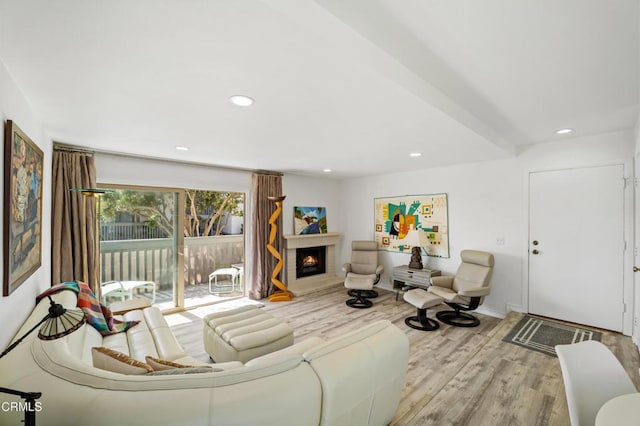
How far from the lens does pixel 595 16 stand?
1.28 metres

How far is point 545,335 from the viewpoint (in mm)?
3053

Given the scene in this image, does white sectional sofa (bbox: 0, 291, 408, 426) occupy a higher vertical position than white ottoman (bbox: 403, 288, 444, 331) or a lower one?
higher

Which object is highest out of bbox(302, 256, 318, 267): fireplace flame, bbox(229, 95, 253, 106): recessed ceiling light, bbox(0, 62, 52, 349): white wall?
bbox(229, 95, 253, 106): recessed ceiling light

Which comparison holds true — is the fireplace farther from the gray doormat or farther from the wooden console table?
the gray doormat

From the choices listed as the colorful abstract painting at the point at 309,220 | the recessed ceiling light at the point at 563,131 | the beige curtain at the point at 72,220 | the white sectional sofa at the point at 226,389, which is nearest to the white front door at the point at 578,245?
the recessed ceiling light at the point at 563,131

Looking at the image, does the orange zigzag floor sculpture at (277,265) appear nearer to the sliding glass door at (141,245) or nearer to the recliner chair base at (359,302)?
the recliner chair base at (359,302)

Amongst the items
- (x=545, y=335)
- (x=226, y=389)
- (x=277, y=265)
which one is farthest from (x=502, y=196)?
(x=226, y=389)

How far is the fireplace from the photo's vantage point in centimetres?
545

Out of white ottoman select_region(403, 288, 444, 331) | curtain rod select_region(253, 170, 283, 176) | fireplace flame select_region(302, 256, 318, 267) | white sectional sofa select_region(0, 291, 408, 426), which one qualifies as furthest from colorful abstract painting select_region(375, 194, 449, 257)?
white sectional sofa select_region(0, 291, 408, 426)

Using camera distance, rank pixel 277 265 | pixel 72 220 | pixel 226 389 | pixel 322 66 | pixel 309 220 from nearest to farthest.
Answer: pixel 226 389 → pixel 322 66 → pixel 72 220 → pixel 277 265 → pixel 309 220

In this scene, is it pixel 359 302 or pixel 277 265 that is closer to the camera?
pixel 359 302

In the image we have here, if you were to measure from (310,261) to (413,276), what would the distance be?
212 cm

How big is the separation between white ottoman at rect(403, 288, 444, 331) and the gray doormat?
774 mm

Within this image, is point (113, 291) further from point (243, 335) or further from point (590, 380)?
point (590, 380)
